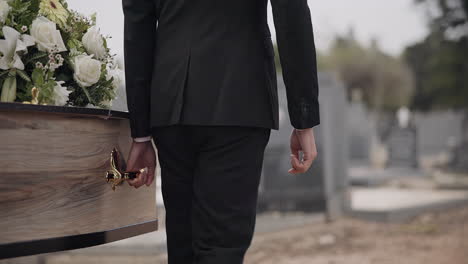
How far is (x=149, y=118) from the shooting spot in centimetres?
172

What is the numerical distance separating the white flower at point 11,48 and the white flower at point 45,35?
51mm

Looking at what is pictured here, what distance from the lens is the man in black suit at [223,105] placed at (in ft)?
5.03

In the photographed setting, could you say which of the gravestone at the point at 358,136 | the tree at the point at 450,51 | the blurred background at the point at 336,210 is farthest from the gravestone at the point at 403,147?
the tree at the point at 450,51

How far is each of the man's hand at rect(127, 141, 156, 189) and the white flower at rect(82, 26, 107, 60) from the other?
374mm

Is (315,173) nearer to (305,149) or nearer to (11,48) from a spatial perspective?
(305,149)

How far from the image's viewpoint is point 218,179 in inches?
60.2

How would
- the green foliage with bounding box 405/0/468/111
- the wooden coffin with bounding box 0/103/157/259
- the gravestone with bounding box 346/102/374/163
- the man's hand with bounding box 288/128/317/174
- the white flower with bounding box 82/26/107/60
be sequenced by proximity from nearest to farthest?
1. the wooden coffin with bounding box 0/103/157/259
2. the man's hand with bounding box 288/128/317/174
3. the white flower with bounding box 82/26/107/60
4. the gravestone with bounding box 346/102/374/163
5. the green foliage with bounding box 405/0/468/111

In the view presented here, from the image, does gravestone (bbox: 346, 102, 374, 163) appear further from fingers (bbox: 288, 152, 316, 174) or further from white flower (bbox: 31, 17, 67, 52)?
white flower (bbox: 31, 17, 67, 52)

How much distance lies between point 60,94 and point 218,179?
0.57 m

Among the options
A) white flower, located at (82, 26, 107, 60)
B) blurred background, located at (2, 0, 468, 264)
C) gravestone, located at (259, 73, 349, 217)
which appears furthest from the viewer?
gravestone, located at (259, 73, 349, 217)

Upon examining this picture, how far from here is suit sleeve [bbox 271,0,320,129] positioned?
1544 millimetres

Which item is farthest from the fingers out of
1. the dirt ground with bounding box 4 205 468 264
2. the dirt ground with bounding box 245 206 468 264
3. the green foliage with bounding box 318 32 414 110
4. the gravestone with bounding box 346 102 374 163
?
the green foliage with bounding box 318 32 414 110

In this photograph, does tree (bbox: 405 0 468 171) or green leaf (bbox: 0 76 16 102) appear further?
tree (bbox: 405 0 468 171)

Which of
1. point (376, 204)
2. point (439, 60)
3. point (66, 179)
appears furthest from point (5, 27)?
point (439, 60)
